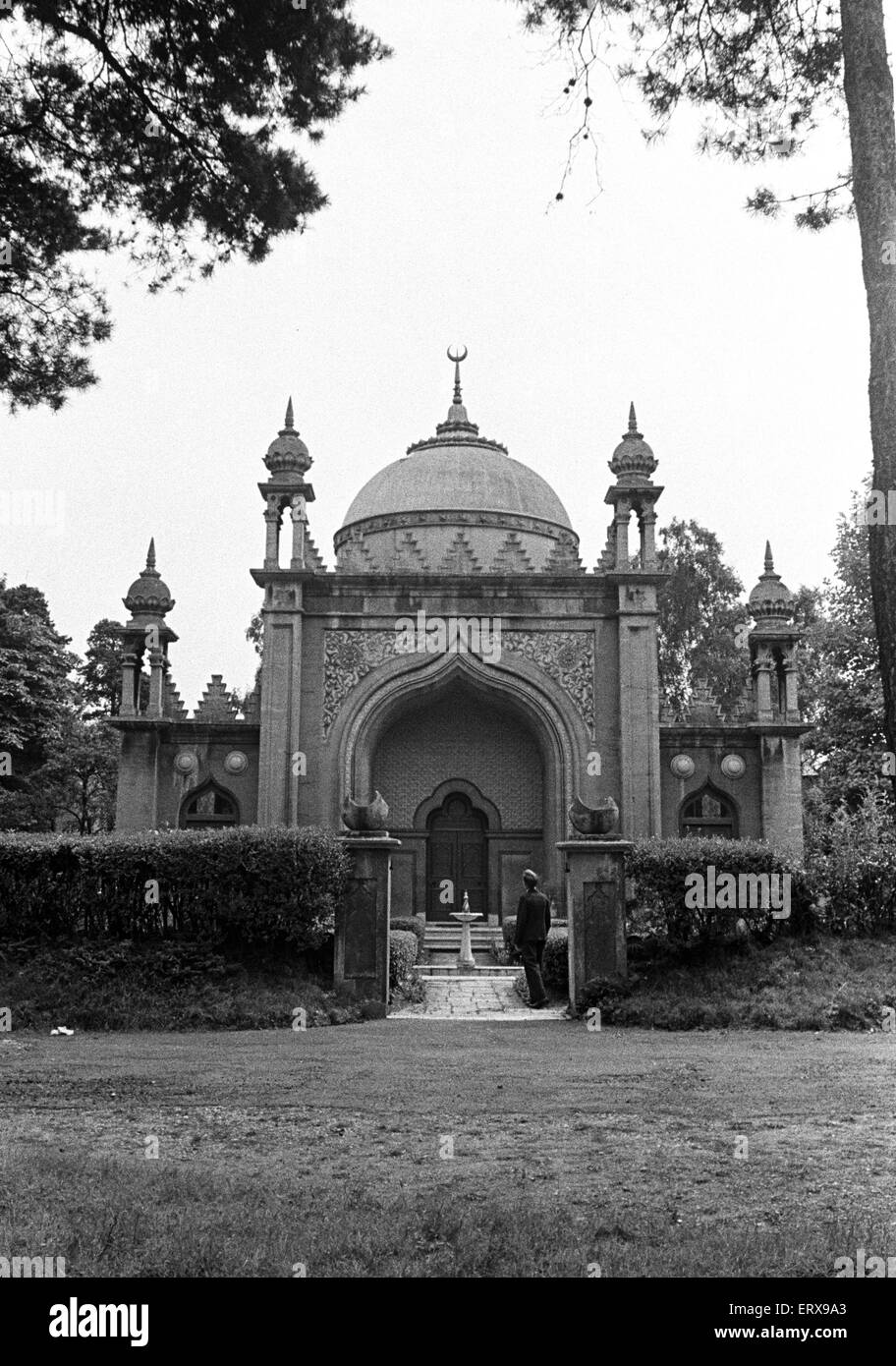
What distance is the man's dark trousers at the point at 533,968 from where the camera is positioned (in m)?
14.2

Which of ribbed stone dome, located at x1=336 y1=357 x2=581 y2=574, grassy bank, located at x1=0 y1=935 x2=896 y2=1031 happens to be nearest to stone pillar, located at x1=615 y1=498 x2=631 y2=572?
ribbed stone dome, located at x1=336 y1=357 x2=581 y2=574

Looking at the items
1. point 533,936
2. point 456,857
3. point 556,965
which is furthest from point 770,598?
point 533,936

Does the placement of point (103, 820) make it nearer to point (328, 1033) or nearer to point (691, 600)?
point (691, 600)

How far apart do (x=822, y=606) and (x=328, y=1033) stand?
24.5 m

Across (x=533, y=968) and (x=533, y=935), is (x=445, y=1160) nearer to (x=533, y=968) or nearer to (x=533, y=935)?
(x=533, y=935)

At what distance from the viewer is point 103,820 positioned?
37375 mm

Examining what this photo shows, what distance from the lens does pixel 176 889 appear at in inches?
508

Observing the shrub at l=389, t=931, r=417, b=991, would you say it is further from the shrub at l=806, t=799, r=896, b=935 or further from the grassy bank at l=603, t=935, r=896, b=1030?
the shrub at l=806, t=799, r=896, b=935

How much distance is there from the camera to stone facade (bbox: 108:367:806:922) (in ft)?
73.7

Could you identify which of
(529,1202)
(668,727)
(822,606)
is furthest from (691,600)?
(529,1202)

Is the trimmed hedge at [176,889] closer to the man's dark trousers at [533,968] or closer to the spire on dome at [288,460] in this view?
the man's dark trousers at [533,968]

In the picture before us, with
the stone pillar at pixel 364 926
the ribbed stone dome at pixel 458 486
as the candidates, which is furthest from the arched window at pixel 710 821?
the stone pillar at pixel 364 926

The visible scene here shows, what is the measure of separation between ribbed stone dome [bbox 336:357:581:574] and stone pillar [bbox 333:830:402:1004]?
12.1 m

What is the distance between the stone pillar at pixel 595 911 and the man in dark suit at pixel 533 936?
2.72 feet
